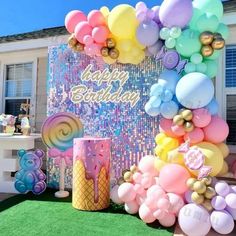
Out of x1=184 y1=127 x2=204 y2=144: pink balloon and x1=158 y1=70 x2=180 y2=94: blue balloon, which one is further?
x1=158 y1=70 x2=180 y2=94: blue balloon

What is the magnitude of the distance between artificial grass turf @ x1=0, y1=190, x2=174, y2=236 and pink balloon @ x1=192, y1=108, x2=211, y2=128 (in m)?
1.30

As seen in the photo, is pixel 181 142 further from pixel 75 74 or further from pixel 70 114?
pixel 75 74

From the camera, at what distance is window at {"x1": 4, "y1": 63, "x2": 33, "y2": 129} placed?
679 centimetres

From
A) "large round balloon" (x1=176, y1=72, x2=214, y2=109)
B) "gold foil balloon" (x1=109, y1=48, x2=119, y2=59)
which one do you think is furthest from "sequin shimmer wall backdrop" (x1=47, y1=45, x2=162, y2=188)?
"large round balloon" (x1=176, y1=72, x2=214, y2=109)

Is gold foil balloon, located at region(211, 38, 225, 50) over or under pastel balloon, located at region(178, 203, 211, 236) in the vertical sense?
over

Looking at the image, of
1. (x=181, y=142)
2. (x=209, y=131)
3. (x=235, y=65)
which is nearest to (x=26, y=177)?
(x=181, y=142)

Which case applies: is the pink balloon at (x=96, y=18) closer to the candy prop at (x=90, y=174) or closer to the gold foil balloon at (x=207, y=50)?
the gold foil balloon at (x=207, y=50)

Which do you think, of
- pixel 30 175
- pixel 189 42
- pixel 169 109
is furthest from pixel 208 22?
pixel 30 175

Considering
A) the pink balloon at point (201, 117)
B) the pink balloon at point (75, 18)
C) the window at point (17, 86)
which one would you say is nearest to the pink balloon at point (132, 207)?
the pink balloon at point (201, 117)

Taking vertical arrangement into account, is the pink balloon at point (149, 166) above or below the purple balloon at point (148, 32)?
below

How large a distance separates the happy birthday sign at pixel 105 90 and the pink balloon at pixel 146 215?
1.76 meters

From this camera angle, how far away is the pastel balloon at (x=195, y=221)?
3.36m

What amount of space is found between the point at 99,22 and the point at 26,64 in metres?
2.84

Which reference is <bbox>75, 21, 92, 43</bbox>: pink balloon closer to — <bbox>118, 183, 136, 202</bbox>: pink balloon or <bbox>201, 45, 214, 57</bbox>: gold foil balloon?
<bbox>201, 45, 214, 57</bbox>: gold foil balloon
